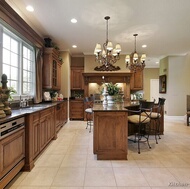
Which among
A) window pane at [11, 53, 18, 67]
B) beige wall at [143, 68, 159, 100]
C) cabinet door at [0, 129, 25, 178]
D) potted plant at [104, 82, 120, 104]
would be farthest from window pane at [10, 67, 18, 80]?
beige wall at [143, 68, 159, 100]

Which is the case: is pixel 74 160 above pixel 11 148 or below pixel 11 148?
below

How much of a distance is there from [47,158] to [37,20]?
10.6ft

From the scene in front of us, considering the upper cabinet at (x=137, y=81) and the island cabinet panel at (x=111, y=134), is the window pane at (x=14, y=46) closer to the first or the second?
the island cabinet panel at (x=111, y=134)

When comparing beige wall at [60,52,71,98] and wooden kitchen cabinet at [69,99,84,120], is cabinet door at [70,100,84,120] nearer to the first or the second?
wooden kitchen cabinet at [69,99,84,120]

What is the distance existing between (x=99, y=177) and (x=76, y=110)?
4.60m

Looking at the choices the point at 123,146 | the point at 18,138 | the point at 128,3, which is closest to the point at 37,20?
the point at 128,3

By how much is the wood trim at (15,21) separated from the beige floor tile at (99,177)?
287 cm

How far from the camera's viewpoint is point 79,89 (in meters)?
7.20

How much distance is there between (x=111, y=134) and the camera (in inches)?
114

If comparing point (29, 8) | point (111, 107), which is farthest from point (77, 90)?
point (29, 8)

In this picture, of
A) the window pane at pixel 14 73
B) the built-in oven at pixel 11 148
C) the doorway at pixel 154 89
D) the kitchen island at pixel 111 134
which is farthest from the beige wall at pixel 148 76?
the built-in oven at pixel 11 148

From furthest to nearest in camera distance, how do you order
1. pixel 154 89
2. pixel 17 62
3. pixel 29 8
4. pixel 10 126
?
pixel 154 89 < pixel 17 62 < pixel 29 8 < pixel 10 126

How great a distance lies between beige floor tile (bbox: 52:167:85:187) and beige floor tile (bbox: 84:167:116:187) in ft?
0.28

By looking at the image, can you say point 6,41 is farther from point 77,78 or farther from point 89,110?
point 77,78
